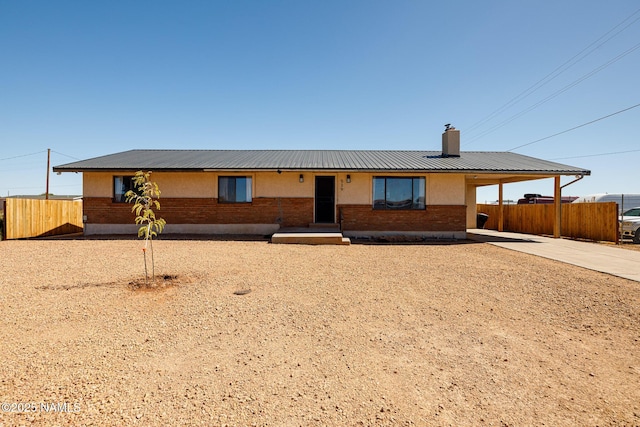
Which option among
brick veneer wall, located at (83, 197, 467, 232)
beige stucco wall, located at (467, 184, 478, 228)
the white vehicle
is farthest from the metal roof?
the white vehicle

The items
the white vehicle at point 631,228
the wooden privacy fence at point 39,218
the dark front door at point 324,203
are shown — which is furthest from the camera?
the dark front door at point 324,203

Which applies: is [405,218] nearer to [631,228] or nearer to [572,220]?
[572,220]

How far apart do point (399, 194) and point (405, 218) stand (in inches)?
42.4

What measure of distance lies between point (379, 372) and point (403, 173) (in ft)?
35.3

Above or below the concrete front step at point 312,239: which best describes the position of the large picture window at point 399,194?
above

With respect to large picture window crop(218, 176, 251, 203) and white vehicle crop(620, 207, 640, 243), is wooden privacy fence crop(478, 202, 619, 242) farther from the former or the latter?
large picture window crop(218, 176, 251, 203)

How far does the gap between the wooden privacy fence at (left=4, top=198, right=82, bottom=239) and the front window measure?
9.97ft

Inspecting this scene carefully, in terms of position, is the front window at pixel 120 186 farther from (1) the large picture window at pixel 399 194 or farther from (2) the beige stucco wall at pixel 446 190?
(2) the beige stucco wall at pixel 446 190

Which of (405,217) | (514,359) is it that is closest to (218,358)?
(514,359)

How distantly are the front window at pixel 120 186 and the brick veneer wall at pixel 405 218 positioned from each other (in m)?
9.44

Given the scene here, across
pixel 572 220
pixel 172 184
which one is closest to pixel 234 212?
pixel 172 184

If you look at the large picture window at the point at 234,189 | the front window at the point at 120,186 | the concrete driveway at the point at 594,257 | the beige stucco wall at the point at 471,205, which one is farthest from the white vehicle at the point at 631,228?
the front window at the point at 120,186

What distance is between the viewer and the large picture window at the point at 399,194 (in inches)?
505

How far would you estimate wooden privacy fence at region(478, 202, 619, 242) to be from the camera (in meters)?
12.1
